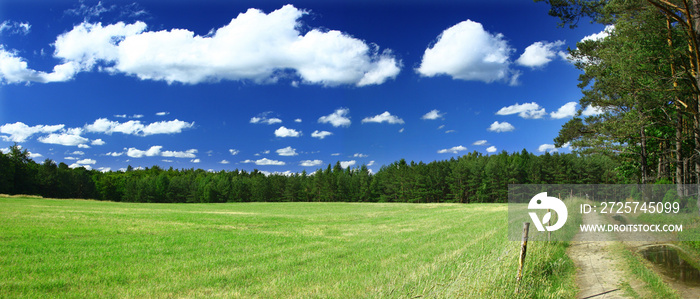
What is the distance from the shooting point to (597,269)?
32.3 feet

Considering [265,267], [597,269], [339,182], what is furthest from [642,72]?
[339,182]

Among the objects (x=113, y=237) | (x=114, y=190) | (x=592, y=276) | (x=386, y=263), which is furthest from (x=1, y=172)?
(x=592, y=276)

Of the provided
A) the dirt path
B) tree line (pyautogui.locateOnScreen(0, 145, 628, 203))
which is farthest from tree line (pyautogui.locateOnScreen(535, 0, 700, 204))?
tree line (pyautogui.locateOnScreen(0, 145, 628, 203))

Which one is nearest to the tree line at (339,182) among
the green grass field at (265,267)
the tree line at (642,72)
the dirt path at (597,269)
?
the tree line at (642,72)

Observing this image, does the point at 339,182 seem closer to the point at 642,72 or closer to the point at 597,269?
the point at 642,72

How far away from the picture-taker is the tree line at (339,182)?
279ft

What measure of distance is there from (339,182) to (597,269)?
101478mm

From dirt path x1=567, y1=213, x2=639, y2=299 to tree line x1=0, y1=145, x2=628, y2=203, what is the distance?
257ft

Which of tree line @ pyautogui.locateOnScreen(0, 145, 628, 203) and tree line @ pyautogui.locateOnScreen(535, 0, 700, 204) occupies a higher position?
tree line @ pyautogui.locateOnScreen(535, 0, 700, 204)

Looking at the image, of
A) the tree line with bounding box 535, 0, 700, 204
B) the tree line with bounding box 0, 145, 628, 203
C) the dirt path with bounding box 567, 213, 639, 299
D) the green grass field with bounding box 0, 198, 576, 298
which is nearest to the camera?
the green grass field with bounding box 0, 198, 576, 298

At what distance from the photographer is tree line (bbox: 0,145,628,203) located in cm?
8512

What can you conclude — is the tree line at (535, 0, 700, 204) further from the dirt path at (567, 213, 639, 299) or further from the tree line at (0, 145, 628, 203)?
the tree line at (0, 145, 628, 203)

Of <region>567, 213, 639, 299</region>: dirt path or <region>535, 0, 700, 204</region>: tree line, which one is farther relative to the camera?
<region>535, 0, 700, 204</region>: tree line

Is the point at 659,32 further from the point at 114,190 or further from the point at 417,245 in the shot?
the point at 114,190
